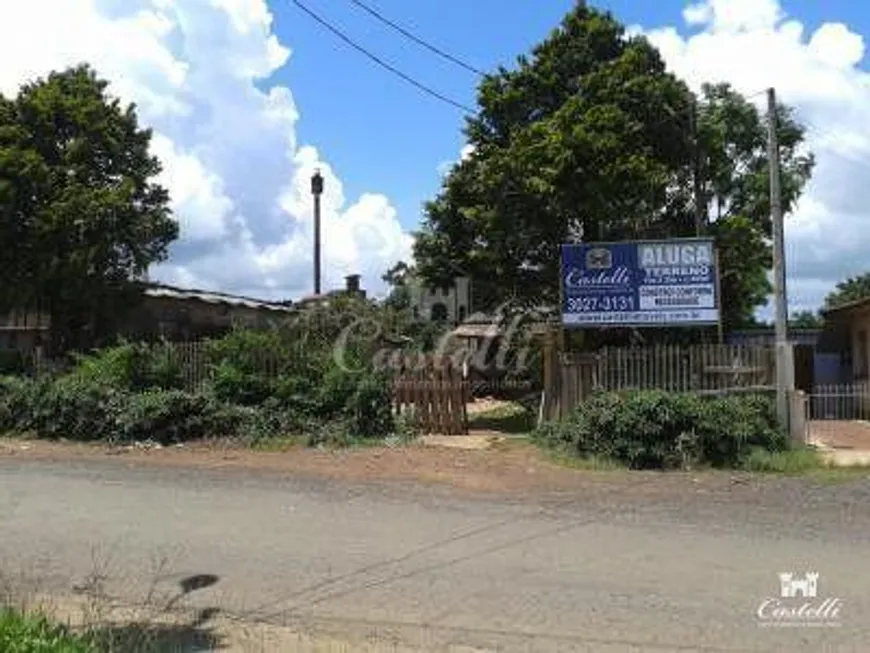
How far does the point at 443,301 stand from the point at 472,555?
27573 millimetres

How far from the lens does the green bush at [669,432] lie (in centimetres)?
1784

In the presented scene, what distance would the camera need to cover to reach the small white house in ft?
91.1

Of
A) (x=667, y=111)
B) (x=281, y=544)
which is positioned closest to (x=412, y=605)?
(x=281, y=544)

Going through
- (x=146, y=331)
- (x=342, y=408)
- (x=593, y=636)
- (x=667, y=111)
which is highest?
(x=667, y=111)

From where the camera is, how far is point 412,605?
873 centimetres

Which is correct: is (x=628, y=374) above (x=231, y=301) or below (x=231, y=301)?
below

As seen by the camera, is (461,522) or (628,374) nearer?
(461,522)

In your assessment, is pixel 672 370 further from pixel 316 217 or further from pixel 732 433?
pixel 316 217

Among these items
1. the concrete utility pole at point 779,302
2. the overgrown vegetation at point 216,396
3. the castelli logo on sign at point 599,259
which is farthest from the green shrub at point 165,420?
the concrete utility pole at point 779,302

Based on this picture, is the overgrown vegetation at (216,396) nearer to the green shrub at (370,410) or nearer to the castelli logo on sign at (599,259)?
the green shrub at (370,410)

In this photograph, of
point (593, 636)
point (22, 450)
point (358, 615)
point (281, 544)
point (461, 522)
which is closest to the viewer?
point (593, 636)

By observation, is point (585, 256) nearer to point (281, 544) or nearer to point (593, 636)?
point (281, 544)

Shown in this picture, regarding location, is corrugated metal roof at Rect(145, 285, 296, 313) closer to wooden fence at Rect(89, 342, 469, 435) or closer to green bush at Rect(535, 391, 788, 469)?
wooden fence at Rect(89, 342, 469, 435)

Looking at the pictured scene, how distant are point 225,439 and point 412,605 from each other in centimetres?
1255
